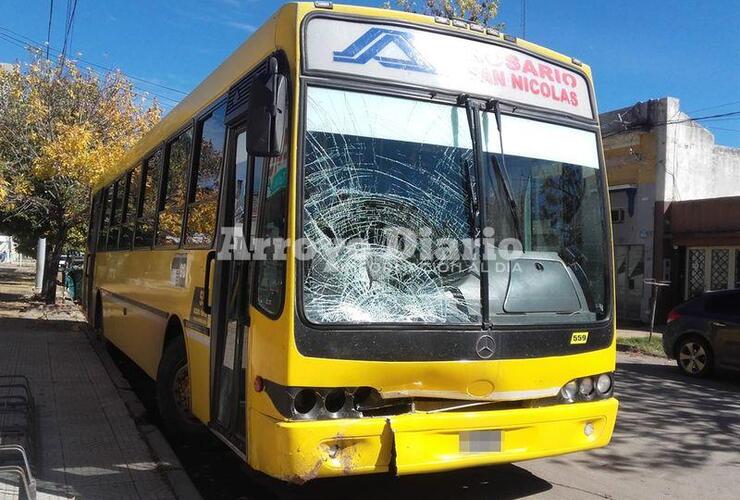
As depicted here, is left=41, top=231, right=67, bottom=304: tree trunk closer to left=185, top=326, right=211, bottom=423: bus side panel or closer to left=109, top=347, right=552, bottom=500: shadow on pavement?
left=109, top=347, right=552, bottom=500: shadow on pavement

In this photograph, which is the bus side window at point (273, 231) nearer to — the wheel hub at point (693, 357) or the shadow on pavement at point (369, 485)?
the shadow on pavement at point (369, 485)

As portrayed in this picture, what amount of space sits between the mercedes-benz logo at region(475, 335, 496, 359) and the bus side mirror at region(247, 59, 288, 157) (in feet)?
5.31

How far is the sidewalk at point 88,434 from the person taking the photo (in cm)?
462

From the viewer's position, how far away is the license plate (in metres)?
3.78

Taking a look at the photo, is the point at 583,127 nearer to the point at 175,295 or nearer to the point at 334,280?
the point at 334,280

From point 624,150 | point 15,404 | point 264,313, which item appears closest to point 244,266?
point 264,313

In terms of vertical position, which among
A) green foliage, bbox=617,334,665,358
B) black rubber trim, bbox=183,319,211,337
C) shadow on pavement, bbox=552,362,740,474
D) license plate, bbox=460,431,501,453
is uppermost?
black rubber trim, bbox=183,319,211,337

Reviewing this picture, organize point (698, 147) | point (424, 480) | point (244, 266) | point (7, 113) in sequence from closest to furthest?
point (244, 266) → point (424, 480) → point (7, 113) → point (698, 147)

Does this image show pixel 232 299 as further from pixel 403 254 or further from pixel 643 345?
pixel 643 345

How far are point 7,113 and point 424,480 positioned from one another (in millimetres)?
15811

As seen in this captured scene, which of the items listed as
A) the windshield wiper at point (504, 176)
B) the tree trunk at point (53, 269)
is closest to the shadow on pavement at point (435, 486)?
the windshield wiper at point (504, 176)

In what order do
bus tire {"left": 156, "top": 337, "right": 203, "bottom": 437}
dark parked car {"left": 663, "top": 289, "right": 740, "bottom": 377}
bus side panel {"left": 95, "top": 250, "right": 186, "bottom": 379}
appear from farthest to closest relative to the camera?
dark parked car {"left": 663, "top": 289, "right": 740, "bottom": 377}, bus side panel {"left": 95, "top": 250, "right": 186, "bottom": 379}, bus tire {"left": 156, "top": 337, "right": 203, "bottom": 437}

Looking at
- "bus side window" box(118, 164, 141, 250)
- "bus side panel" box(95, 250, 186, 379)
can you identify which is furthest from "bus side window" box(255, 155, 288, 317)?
"bus side window" box(118, 164, 141, 250)

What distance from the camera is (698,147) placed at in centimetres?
2044
